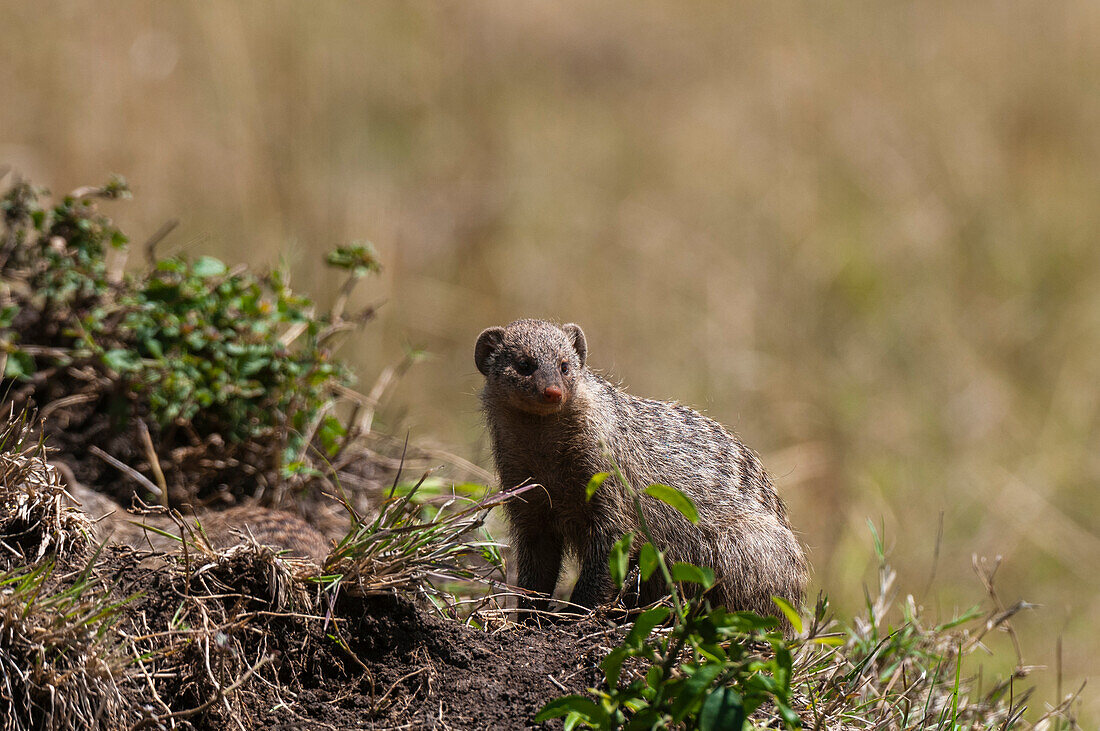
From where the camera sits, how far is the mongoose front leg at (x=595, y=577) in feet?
12.2

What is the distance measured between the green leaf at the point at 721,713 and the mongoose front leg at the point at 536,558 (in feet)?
5.07

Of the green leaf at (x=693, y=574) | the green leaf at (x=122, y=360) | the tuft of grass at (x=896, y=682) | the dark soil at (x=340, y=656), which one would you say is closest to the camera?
the green leaf at (x=693, y=574)

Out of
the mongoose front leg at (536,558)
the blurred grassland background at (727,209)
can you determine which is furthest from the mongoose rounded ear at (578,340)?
the blurred grassland background at (727,209)

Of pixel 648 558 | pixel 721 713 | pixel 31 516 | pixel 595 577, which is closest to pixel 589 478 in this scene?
pixel 595 577

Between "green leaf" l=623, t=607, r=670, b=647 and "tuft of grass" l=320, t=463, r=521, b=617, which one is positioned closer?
"green leaf" l=623, t=607, r=670, b=647

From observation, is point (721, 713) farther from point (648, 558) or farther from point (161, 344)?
point (161, 344)

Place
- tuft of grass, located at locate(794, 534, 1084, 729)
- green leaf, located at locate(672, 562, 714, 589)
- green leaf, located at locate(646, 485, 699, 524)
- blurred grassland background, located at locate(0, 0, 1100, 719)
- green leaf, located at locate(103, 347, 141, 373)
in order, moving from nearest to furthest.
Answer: green leaf, located at locate(672, 562, 714, 589) → green leaf, located at locate(646, 485, 699, 524) → tuft of grass, located at locate(794, 534, 1084, 729) → green leaf, located at locate(103, 347, 141, 373) → blurred grassland background, located at locate(0, 0, 1100, 719)

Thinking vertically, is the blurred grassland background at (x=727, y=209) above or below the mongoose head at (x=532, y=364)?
above

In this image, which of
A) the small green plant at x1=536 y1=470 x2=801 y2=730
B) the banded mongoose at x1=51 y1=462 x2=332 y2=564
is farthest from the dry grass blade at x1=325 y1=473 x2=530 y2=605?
the banded mongoose at x1=51 y1=462 x2=332 y2=564

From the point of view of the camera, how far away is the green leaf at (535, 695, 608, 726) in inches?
103

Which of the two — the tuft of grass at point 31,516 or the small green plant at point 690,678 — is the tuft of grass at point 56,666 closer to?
the tuft of grass at point 31,516

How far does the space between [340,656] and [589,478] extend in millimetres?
1045

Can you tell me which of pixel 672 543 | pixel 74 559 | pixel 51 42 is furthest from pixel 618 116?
pixel 74 559

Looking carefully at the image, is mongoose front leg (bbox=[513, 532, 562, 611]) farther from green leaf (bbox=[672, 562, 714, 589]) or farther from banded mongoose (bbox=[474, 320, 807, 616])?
green leaf (bbox=[672, 562, 714, 589])
